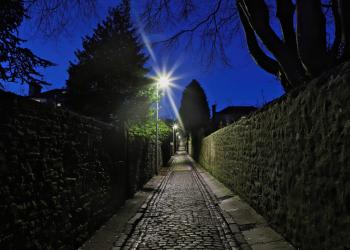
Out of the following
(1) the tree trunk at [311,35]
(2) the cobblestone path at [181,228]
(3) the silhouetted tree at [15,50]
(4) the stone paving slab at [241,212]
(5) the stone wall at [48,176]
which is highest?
(3) the silhouetted tree at [15,50]

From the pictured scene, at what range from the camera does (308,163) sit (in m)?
4.91

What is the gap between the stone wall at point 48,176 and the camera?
3.64 meters

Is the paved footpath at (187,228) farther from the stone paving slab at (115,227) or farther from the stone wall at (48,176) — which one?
the stone wall at (48,176)

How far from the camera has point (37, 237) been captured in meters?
4.21

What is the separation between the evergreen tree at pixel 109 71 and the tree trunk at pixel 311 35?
48.1ft

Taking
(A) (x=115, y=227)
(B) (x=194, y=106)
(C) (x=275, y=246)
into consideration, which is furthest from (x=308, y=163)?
(B) (x=194, y=106)

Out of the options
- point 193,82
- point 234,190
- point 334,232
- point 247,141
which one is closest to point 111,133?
point 247,141

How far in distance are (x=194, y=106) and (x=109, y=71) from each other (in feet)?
186

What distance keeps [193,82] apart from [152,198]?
69.4 metres

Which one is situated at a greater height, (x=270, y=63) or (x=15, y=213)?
(x=270, y=63)

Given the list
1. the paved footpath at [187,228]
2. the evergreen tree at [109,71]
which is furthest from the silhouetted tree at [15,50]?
the paved footpath at [187,228]

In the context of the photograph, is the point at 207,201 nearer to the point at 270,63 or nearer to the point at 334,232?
the point at 270,63

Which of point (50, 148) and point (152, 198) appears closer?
point (50, 148)

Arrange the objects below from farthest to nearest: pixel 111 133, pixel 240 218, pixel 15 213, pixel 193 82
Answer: pixel 193 82
pixel 111 133
pixel 240 218
pixel 15 213
